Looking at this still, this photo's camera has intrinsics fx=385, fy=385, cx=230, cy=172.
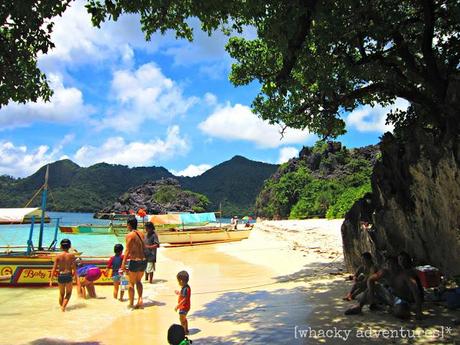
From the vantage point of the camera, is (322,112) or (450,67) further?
(322,112)

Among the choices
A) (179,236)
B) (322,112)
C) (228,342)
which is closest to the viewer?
(228,342)

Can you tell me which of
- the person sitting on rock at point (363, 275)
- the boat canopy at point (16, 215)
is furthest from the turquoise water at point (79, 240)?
the person sitting on rock at point (363, 275)

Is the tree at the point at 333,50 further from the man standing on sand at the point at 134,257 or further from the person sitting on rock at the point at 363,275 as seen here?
the man standing on sand at the point at 134,257

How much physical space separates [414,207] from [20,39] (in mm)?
8487

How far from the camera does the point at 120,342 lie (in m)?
6.93

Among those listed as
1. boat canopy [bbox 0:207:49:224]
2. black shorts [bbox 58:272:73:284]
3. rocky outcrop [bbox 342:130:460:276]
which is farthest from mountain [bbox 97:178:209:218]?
rocky outcrop [bbox 342:130:460:276]

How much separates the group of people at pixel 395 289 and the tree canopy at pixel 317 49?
3.02 m

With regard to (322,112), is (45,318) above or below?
below

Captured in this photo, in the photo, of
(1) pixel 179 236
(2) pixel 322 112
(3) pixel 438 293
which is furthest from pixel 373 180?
(1) pixel 179 236

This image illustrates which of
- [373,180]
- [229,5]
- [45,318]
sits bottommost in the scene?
[45,318]

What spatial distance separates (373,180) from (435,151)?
10.3ft

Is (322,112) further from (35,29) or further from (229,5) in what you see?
(35,29)

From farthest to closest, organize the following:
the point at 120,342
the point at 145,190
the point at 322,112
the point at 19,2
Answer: the point at 145,190 < the point at 322,112 < the point at 120,342 < the point at 19,2

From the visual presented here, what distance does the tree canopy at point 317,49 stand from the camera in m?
5.86
